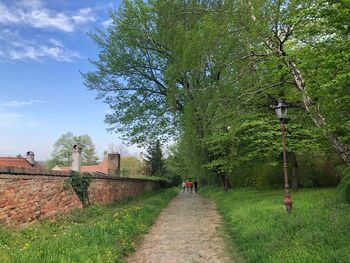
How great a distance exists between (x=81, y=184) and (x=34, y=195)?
4516 mm

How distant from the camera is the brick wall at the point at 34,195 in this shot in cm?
1041

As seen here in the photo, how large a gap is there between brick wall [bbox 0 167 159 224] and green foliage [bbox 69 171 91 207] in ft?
0.91

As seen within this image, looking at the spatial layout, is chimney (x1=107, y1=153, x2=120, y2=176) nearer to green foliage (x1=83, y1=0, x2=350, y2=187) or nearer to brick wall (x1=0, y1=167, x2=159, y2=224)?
green foliage (x1=83, y1=0, x2=350, y2=187)

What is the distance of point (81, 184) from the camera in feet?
54.4

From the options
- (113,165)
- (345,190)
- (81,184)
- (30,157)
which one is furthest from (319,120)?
(30,157)

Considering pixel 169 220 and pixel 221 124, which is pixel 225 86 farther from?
pixel 169 220

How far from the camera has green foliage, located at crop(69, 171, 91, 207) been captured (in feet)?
52.3

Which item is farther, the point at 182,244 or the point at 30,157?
the point at 30,157

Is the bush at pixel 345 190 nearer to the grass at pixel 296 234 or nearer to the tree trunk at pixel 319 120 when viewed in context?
the grass at pixel 296 234

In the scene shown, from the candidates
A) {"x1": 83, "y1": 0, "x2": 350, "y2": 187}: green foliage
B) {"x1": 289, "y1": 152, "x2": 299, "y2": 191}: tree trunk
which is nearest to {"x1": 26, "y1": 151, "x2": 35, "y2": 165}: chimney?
{"x1": 83, "y1": 0, "x2": 350, "y2": 187}: green foliage

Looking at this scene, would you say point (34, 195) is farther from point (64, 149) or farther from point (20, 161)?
point (64, 149)

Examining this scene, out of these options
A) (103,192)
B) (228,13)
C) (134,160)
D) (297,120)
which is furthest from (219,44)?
(134,160)

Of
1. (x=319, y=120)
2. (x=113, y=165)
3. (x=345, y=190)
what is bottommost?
(x=345, y=190)

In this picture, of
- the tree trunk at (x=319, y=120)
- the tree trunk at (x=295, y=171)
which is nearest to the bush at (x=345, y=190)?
the tree trunk at (x=319, y=120)
